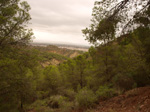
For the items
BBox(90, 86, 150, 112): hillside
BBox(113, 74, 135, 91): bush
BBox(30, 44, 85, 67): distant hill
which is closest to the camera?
BBox(90, 86, 150, 112): hillside

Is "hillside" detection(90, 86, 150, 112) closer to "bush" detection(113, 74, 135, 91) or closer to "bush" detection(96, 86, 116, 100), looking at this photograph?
"bush" detection(96, 86, 116, 100)

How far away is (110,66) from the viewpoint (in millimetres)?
8625

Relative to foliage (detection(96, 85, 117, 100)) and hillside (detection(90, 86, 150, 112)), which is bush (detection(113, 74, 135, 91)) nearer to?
foliage (detection(96, 85, 117, 100))

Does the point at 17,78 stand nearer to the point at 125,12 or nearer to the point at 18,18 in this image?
the point at 18,18

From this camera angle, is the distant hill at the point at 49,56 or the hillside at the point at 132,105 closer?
the hillside at the point at 132,105

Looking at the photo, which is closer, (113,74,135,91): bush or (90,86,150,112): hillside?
(90,86,150,112): hillside

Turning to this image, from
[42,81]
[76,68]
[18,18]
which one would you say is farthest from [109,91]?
[42,81]

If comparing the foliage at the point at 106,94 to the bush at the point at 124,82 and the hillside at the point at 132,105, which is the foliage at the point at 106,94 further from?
the hillside at the point at 132,105

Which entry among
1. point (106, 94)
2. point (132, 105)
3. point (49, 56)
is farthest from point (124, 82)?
point (49, 56)

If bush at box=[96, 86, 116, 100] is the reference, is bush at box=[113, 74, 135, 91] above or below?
above

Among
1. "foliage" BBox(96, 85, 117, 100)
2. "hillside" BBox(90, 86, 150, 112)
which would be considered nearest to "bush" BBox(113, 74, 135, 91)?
"foliage" BBox(96, 85, 117, 100)

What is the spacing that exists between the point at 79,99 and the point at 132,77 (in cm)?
481

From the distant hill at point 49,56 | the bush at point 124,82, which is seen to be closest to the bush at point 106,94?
the bush at point 124,82

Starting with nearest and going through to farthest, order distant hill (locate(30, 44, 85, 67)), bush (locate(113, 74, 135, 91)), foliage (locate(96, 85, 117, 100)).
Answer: foliage (locate(96, 85, 117, 100)), distant hill (locate(30, 44, 85, 67)), bush (locate(113, 74, 135, 91))
